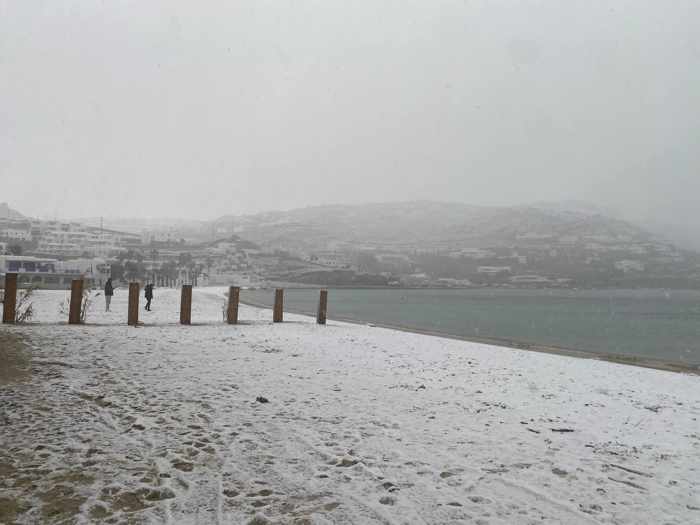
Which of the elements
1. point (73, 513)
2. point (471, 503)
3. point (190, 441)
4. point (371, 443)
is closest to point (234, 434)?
point (190, 441)

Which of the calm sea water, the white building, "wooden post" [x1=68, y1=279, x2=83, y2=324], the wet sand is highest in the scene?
the white building

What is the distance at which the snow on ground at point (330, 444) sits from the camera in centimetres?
370

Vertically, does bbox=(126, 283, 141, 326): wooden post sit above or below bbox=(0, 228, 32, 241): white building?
below

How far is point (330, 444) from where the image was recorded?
5.07 meters

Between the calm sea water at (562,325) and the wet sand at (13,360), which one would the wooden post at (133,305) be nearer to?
the wet sand at (13,360)

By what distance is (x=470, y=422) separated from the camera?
20.3 feet

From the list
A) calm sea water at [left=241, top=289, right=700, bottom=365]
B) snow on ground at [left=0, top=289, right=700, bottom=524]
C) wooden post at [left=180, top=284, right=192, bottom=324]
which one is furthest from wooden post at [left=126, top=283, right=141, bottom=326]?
calm sea water at [left=241, top=289, right=700, bottom=365]

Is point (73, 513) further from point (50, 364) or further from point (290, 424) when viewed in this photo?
point (50, 364)

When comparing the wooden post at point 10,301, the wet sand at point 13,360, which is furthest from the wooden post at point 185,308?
the wet sand at point 13,360

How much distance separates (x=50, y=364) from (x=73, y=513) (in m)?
5.89

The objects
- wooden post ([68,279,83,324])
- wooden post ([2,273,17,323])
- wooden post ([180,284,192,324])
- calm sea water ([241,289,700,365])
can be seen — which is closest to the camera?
wooden post ([2,273,17,323])

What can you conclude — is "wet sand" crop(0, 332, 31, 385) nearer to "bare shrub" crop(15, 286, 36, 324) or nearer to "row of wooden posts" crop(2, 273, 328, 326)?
"row of wooden posts" crop(2, 273, 328, 326)

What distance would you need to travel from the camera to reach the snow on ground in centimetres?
370

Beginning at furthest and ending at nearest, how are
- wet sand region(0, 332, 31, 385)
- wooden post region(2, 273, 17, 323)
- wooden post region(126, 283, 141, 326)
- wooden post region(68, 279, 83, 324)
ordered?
wooden post region(126, 283, 141, 326) → wooden post region(68, 279, 83, 324) → wooden post region(2, 273, 17, 323) → wet sand region(0, 332, 31, 385)
